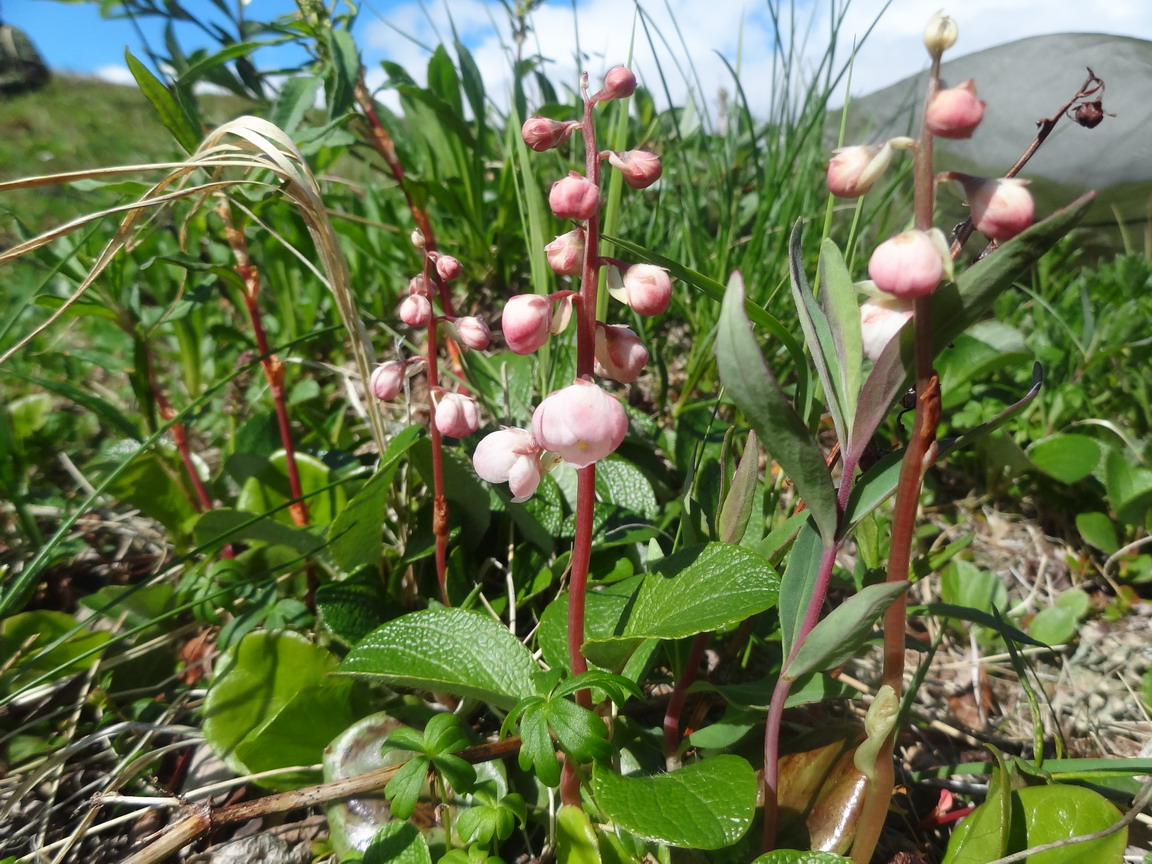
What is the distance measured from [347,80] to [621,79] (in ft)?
2.54

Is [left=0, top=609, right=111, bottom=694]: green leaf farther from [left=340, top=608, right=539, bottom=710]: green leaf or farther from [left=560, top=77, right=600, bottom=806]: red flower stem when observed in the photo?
[left=560, top=77, right=600, bottom=806]: red flower stem

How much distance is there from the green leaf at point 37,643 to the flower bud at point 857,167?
4.14ft

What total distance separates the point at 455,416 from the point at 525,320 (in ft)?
0.89

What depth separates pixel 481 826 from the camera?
0.80 metres

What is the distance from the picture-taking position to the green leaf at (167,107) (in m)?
1.02

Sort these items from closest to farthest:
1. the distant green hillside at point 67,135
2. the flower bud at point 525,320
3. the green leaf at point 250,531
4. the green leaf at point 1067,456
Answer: the flower bud at point 525,320
the green leaf at point 250,531
the green leaf at point 1067,456
the distant green hillside at point 67,135

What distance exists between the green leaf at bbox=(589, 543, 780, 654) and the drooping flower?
0.34 metres

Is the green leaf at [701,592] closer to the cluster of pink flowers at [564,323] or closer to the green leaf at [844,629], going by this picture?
the green leaf at [844,629]

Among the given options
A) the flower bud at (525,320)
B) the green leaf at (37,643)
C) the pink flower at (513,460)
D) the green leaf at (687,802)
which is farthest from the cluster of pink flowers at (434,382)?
the green leaf at (37,643)

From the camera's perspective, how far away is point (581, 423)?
2.17ft

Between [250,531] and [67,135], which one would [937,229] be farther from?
[67,135]

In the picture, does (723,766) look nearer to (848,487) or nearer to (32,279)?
(848,487)

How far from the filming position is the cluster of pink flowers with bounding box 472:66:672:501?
2.18 ft

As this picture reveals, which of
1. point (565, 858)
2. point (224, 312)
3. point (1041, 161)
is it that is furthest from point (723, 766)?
point (1041, 161)
